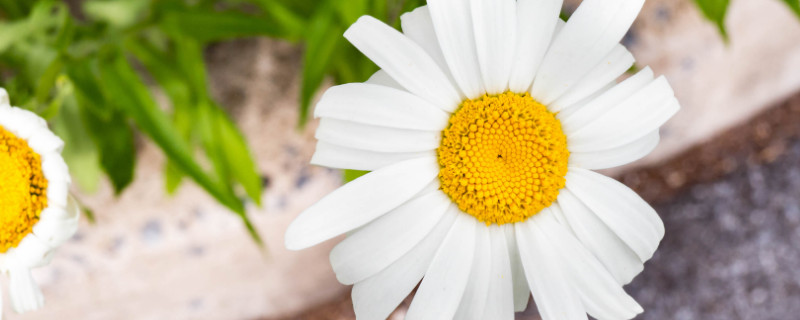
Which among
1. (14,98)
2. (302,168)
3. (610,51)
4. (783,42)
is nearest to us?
(610,51)

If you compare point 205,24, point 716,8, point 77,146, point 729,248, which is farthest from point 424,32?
point 729,248

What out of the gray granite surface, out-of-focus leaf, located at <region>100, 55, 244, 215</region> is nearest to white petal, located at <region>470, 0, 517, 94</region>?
out-of-focus leaf, located at <region>100, 55, 244, 215</region>

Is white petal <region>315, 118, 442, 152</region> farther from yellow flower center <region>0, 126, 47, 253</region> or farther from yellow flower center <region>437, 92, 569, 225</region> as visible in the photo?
yellow flower center <region>0, 126, 47, 253</region>

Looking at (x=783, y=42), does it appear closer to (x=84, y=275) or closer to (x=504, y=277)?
(x=504, y=277)

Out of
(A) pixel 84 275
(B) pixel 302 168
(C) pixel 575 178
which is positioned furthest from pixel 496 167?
(A) pixel 84 275

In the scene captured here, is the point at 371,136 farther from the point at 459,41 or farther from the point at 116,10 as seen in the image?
the point at 116,10
